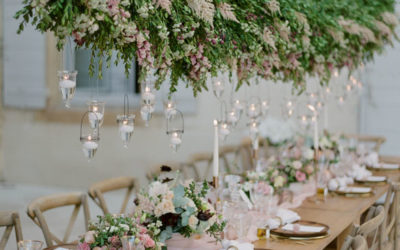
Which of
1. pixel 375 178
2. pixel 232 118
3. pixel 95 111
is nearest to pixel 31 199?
pixel 375 178

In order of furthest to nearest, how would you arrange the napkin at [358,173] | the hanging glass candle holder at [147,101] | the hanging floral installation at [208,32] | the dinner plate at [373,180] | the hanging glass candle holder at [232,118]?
1. the napkin at [358,173]
2. the dinner plate at [373,180]
3. the hanging glass candle holder at [232,118]
4. the hanging glass candle holder at [147,101]
5. the hanging floral installation at [208,32]

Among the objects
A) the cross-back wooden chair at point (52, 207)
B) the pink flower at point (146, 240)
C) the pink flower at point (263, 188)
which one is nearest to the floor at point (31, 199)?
the cross-back wooden chair at point (52, 207)

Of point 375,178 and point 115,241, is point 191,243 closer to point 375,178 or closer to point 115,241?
point 115,241

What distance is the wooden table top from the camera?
3.60m

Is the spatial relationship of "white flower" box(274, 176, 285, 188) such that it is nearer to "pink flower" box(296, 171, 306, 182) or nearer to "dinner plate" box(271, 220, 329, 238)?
"pink flower" box(296, 171, 306, 182)

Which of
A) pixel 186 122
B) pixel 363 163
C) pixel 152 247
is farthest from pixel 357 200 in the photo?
pixel 186 122

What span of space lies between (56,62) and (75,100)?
64 centimetres

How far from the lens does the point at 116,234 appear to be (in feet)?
9.61

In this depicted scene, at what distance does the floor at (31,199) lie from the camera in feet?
23.0

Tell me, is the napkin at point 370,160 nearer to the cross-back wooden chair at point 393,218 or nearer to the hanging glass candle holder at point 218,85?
the cross-back wooden chair at point 393,218

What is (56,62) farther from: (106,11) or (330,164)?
(106,11)

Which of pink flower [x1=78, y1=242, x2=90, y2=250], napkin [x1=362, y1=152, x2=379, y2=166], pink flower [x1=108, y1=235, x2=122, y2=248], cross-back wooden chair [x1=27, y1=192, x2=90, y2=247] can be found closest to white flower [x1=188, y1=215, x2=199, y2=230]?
pink flower [x1=108, y1=235, x2=122, y2=248]

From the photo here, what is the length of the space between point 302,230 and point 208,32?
4.06 feet

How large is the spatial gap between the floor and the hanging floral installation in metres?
3.15
